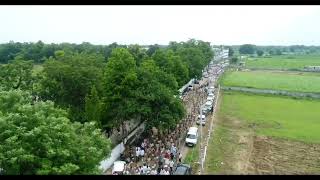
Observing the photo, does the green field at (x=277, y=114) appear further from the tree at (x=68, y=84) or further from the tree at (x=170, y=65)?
the tree at (x=68, y=84)

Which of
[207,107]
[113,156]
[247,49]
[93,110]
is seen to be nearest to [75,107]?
[93,110]

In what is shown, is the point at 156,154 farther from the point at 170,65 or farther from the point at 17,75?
the point at 170,65

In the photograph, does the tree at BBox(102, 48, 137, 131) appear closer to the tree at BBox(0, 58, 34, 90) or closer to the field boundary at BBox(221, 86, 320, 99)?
the tree at BBox(0, 58, 34, 90)

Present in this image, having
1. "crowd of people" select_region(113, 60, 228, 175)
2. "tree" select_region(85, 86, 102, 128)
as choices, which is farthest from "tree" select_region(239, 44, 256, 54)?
"tree" select_region(85, 86, 102, 128)

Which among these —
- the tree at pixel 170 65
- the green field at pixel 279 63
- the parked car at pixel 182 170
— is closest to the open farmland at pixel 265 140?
the parked car at pixel 182 170
